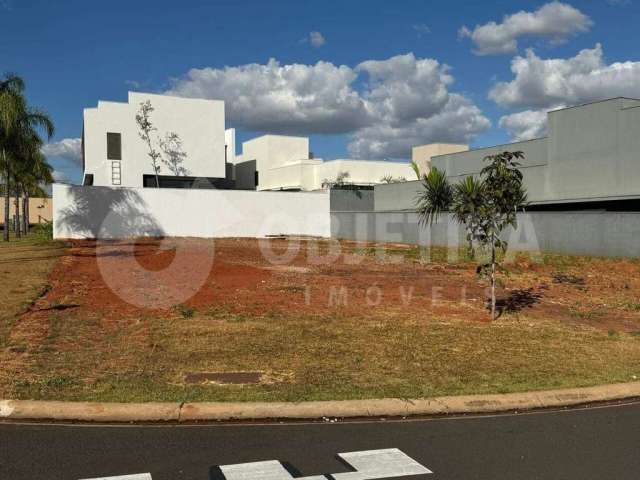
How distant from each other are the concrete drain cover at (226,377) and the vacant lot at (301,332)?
0.03 meters

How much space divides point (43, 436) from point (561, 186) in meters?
24.7

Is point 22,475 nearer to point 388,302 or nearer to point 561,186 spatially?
point 388,302

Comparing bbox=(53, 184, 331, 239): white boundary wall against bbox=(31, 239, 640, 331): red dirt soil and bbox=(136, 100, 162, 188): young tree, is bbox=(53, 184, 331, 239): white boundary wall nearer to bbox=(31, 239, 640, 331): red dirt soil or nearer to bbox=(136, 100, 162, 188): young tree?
bbox=(31, 239, 640, 331): red dirt soil

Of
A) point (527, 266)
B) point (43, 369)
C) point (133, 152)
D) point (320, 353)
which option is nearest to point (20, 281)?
point (43, 369)

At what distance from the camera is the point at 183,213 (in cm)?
3164

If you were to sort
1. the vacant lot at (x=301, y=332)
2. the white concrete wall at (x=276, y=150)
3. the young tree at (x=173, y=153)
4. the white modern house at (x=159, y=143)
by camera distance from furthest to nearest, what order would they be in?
the white concrete wall at (x=276, y=150) → the young tree at (x=173, y=153) → the white modern house at (x=159, y=143) → the vacant lot at (x=301, y=332)

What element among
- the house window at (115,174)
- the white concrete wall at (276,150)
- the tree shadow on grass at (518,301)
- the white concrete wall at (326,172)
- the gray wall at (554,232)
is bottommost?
the tree shadow on grass at (518,301)

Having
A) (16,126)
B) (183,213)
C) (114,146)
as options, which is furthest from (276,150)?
(16,126)

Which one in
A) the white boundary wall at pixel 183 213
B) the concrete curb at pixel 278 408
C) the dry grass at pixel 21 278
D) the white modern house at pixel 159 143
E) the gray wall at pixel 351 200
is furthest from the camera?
the white modern house at pixel 159 143

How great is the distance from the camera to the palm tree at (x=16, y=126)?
21.0 m

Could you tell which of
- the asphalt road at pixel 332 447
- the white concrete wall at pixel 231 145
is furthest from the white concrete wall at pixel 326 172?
the asphalt road at pixel 332 447

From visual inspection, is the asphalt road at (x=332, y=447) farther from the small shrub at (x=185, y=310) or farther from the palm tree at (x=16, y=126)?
the palm tree at (x=16, y=126)

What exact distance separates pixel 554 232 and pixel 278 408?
2000cm

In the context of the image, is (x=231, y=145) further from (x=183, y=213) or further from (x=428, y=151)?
(x=183, y=213)
